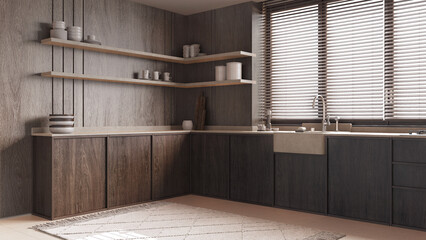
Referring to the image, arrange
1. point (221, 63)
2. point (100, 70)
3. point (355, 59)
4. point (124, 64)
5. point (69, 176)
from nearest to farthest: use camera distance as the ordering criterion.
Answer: point (69, 176) → point (355, 59) → point (100, 70) → point (124, 64) → point (221, 63)

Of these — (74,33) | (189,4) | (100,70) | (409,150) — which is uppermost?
(189,4)

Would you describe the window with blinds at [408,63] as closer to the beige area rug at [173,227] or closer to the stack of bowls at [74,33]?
the beige area rug at [173,227]

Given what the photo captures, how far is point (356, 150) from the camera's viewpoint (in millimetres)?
3996

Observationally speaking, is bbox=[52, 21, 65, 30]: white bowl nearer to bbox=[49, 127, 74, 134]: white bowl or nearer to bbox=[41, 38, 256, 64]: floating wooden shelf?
bbox=[41, 38, 256, 64]: floating wooden shelf

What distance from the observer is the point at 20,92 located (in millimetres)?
4238

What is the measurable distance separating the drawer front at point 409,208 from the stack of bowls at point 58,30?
363cm

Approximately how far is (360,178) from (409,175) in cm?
44

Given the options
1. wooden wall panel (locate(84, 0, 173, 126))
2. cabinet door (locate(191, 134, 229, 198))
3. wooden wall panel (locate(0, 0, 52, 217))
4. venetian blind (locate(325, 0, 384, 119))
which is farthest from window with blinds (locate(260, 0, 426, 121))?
wooden wall panel (locate(0, 0, 52, 217))

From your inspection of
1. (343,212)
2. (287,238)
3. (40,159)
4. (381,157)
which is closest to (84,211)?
(40,159)

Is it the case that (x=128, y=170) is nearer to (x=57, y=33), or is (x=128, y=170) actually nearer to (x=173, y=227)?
(x=173, y=227)

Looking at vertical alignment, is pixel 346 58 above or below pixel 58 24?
below

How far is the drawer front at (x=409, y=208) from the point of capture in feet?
11.9

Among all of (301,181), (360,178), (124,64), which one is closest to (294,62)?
(301,181)

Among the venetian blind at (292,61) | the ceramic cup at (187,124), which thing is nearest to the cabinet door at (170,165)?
the ceramic cup at (187,124)
